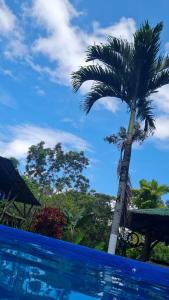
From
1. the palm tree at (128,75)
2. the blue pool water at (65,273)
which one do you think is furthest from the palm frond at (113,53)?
the blue pool water at (65,273)

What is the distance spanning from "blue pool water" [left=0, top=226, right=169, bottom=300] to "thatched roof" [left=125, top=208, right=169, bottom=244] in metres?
3.52

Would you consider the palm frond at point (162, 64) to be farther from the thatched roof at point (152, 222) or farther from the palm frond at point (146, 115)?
the thatched roof at point (152, 222)

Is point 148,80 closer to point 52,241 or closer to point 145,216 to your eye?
point 145,216

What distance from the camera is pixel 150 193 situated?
83.7ft

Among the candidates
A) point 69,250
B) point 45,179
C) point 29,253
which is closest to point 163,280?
point 69,250

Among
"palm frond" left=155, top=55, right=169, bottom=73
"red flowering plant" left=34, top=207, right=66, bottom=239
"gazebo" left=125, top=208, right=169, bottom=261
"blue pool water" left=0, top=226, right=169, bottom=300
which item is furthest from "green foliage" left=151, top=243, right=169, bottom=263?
"blue pool water" left=0, top=226, right=169, bottom=300

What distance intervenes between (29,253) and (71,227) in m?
7.56

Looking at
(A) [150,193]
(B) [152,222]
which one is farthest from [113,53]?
(A) [150,193]

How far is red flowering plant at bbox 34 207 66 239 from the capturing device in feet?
46.3

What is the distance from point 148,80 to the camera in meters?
13.5

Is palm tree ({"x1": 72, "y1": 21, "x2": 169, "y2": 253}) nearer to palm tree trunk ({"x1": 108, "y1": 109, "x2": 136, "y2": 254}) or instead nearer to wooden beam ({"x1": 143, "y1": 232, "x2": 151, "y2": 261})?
palm tree trunk ({"x1": 108, "y1": 109, "x2": 136, "y2": 254})

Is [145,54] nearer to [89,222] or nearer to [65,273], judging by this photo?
[65,273]

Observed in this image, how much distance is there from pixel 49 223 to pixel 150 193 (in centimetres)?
1252

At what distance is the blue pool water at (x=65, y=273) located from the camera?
5.64 metres
